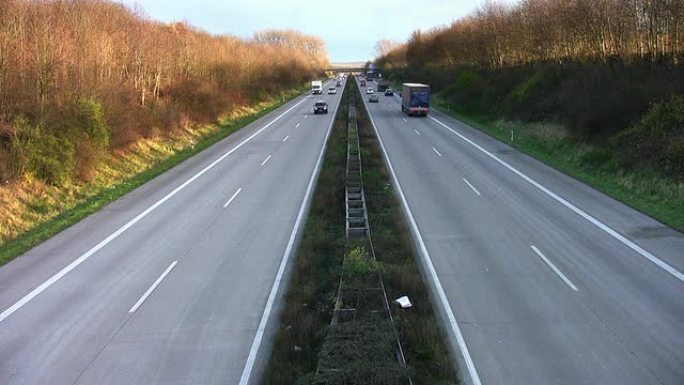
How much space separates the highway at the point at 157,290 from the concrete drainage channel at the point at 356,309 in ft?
1.68

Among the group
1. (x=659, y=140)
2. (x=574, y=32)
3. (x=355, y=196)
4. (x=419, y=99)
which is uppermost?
(x=574, y=32)

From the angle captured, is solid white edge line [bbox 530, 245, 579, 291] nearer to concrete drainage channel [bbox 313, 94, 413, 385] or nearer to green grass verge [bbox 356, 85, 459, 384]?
green grass verge [bbox 356, 85, 459, 384]

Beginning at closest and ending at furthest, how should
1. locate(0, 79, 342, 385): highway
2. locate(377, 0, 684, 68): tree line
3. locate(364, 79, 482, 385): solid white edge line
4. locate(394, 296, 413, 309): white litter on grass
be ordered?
locate(364, 79, 482, 385): solid white edge line, locate(0, 79, 342, 385): highway, locate(394, 296, 413, 309): white litter on grass, locate(377, 0, 684, 68): tree line

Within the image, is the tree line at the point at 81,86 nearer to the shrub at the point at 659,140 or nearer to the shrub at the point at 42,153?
the shrub at the point at 42,153

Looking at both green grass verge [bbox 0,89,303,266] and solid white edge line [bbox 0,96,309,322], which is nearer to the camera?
solid white edge line [bbox 0,96,309,322]

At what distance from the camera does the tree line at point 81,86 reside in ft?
68.4

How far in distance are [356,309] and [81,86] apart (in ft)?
61.7

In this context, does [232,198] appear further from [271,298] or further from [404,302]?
[404,302]

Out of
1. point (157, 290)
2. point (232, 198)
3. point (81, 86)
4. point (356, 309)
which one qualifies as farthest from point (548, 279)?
point (81, 86)

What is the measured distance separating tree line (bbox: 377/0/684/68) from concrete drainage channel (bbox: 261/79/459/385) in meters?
18.3

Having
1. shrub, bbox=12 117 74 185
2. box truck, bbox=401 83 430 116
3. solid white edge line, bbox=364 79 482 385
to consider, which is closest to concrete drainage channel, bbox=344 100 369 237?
solid white edge line, bbox=364 79 482 385

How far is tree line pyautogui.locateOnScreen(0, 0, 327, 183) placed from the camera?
20859mm

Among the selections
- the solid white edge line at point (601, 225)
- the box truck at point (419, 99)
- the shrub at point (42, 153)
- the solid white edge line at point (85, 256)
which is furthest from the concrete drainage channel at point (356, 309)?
the box truck at point (419, 99)

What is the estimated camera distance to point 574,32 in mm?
37969
